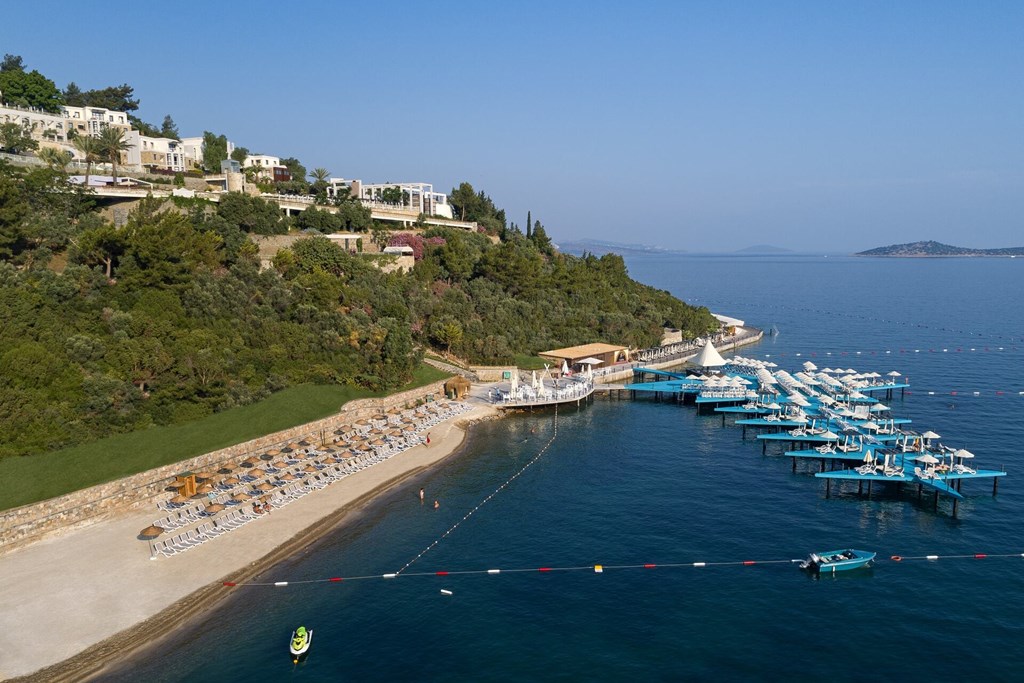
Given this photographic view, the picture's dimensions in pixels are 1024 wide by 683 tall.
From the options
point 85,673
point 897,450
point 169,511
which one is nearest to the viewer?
point 85,673

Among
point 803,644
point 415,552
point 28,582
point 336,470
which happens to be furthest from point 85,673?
point 803,644

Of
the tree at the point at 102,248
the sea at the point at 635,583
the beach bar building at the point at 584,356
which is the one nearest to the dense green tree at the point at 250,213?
the tree at the point at 102,248

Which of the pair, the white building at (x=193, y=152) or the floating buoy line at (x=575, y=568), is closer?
the floating buoy line at (x=575, y=568)

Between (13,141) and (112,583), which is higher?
(13,141)

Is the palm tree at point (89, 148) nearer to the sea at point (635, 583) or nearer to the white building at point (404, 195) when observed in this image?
the white building at point (404, 195)

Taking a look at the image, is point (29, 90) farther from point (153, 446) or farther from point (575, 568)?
point (575, 568)

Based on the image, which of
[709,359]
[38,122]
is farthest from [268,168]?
[709,359]

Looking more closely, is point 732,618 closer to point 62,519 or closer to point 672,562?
point 672,562
